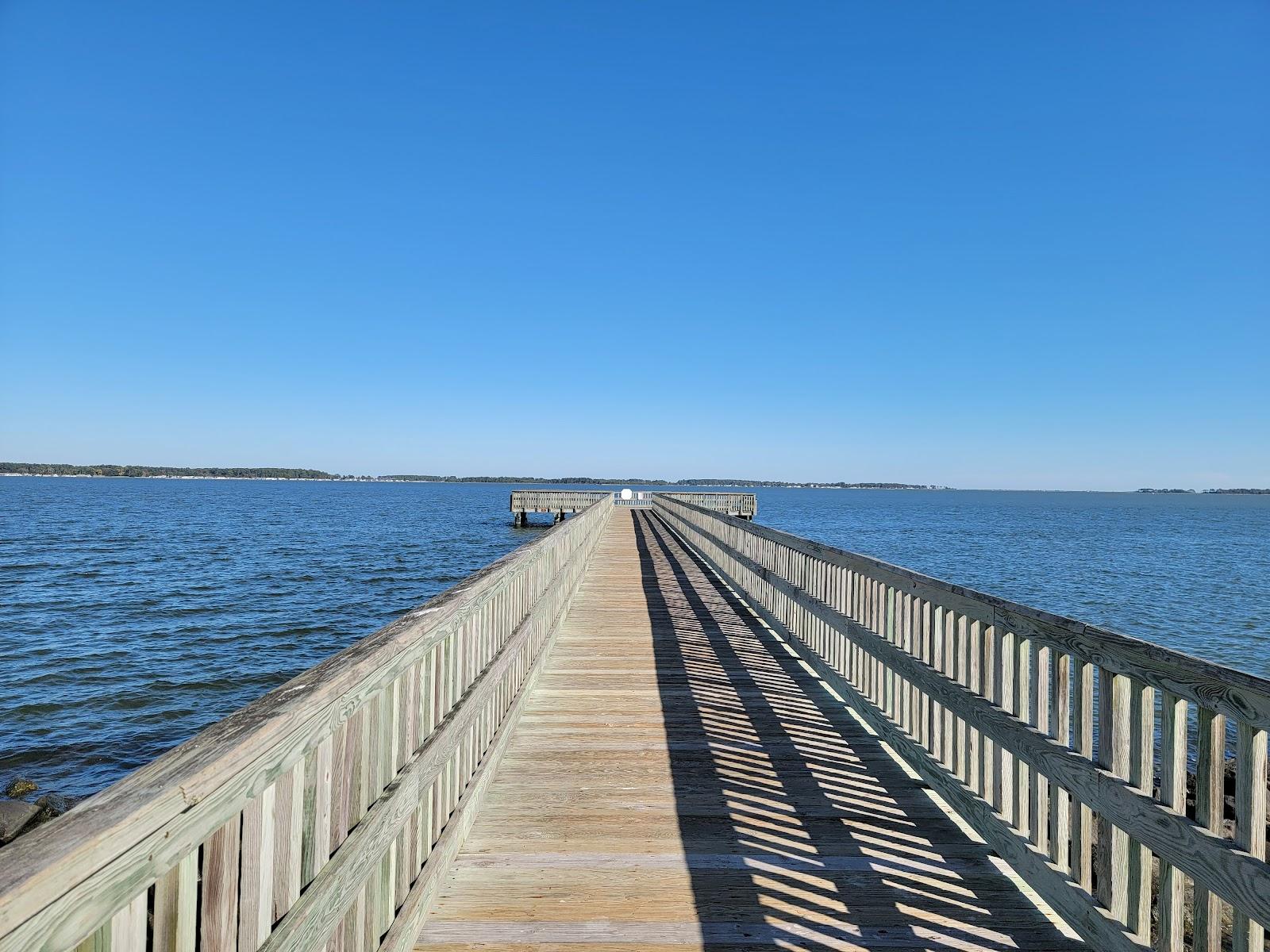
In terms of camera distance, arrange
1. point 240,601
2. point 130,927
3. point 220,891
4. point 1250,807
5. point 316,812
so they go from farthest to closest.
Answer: point 240,601 < point 1250,807 < point 316,812 < point 220,891 < point 130,927

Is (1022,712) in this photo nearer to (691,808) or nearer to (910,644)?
(910,644)

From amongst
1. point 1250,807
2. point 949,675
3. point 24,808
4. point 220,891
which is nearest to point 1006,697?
point 949,675

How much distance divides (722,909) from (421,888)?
4.02 ft

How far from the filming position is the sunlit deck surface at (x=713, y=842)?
277 cm

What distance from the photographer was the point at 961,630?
12.5 ft

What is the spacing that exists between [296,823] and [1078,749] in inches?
119

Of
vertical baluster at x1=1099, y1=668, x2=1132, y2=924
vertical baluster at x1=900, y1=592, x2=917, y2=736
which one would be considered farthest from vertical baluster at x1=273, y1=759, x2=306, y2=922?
vertical baluster at x1=900, y1=592, x2=917, y2=736

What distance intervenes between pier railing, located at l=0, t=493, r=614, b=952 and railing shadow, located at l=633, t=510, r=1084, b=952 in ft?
4.07

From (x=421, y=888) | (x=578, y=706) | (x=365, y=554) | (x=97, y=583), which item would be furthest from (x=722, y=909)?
(x=365, y=554)

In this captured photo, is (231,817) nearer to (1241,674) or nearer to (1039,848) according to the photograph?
(1241,674)

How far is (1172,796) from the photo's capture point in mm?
2330

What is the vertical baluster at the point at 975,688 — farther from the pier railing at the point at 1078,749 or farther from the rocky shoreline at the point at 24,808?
the rocky shoreline at the point at 24,808

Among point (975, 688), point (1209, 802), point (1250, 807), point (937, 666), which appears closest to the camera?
point (1250, 807)

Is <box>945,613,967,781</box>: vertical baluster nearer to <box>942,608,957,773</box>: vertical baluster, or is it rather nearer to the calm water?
<box>942,608,957,773</box>: vertical baluster
